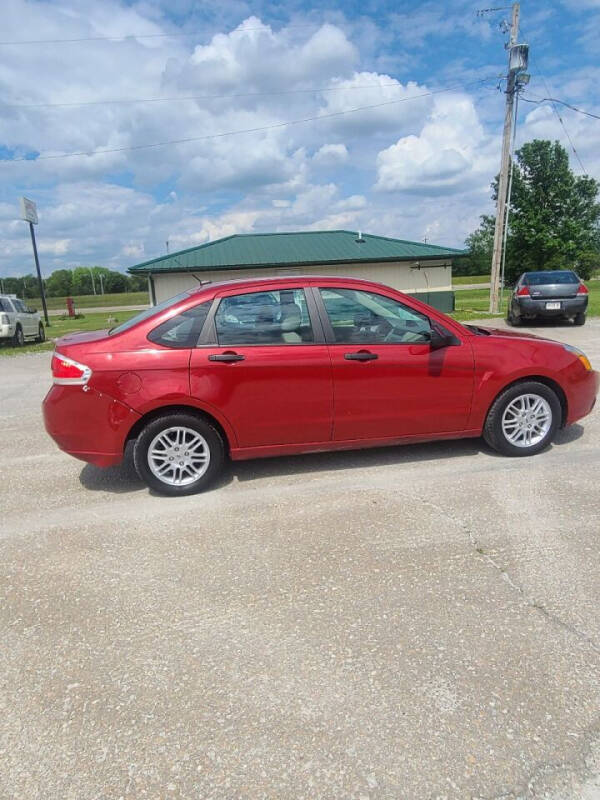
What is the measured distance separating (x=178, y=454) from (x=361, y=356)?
1.64 metres

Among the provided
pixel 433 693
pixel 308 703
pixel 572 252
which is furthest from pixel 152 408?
pixel 572 252

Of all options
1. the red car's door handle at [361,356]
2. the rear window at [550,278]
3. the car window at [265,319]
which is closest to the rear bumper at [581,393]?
the red car's door handle at [361,356]

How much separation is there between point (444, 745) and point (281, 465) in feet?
9.67

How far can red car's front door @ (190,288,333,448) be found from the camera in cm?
392

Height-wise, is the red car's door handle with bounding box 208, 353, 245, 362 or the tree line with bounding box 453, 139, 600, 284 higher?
the tree line with bounding box 453, 139, 600, 284

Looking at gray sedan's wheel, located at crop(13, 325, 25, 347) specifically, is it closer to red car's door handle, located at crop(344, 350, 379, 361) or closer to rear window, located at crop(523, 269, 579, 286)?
red car's door handle, located at crop(344, 350, 379, 361)

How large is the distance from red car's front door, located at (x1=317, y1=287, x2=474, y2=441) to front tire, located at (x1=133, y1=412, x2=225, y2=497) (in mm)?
1024

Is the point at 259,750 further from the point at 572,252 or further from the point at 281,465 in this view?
the point at 572,252

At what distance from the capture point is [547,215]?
46.9m

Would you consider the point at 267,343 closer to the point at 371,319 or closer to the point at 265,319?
the point at 265,319

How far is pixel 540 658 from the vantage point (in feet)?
7.32

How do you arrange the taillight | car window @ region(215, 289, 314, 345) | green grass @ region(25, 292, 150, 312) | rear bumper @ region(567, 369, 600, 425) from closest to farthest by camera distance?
the taillight
car window @ region(215, 289, 314, 345)
rear bumper @ region(567, 369, 600, 425)
green grass @ region(25, 292, 150, 312)

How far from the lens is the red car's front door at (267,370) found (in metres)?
3.92

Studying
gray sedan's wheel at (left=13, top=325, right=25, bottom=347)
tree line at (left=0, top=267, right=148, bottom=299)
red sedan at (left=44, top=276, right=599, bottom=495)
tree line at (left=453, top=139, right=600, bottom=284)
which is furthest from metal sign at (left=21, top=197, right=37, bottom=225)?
tree line at (left=0, top=267, right=148, bottom=299)
